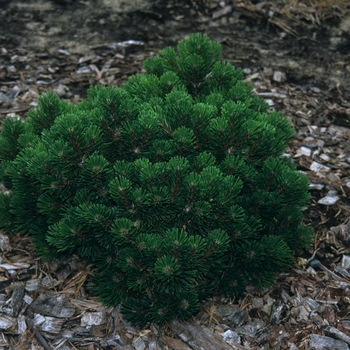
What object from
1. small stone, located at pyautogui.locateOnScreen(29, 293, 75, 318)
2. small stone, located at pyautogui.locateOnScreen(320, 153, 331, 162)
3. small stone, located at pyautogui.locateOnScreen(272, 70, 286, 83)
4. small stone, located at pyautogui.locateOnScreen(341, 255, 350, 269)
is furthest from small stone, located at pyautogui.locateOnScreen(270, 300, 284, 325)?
small stone, located at pyautogui.locateOnScreen(272, 70, 286, 83)

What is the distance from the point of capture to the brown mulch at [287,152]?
3.24m

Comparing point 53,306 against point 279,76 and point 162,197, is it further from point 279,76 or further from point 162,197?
point 279,76

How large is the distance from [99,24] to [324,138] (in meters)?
2.73

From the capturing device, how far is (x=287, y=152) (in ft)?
14.8

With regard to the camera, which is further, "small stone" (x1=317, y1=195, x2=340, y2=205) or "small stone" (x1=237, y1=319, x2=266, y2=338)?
"small stone" (x1=317, y1=195, x2=340, y2=205)

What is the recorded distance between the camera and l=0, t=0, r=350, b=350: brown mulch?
3.24 m

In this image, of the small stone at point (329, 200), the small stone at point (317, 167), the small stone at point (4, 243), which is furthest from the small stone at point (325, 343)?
the small stone at point (4, 243)

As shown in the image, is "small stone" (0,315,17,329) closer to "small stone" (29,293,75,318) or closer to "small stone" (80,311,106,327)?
"small stone" (29,293,75,318)

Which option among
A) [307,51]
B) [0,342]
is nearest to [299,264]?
[0,342]

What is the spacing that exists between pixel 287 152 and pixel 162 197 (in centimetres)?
186

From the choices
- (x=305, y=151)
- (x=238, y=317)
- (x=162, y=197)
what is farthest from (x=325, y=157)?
(x=162, y=197)

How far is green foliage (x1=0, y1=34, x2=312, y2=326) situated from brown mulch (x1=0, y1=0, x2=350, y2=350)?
17 centimetres

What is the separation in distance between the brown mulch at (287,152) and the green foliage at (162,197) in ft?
0.57

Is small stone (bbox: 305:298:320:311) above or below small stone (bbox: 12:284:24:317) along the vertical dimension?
below
